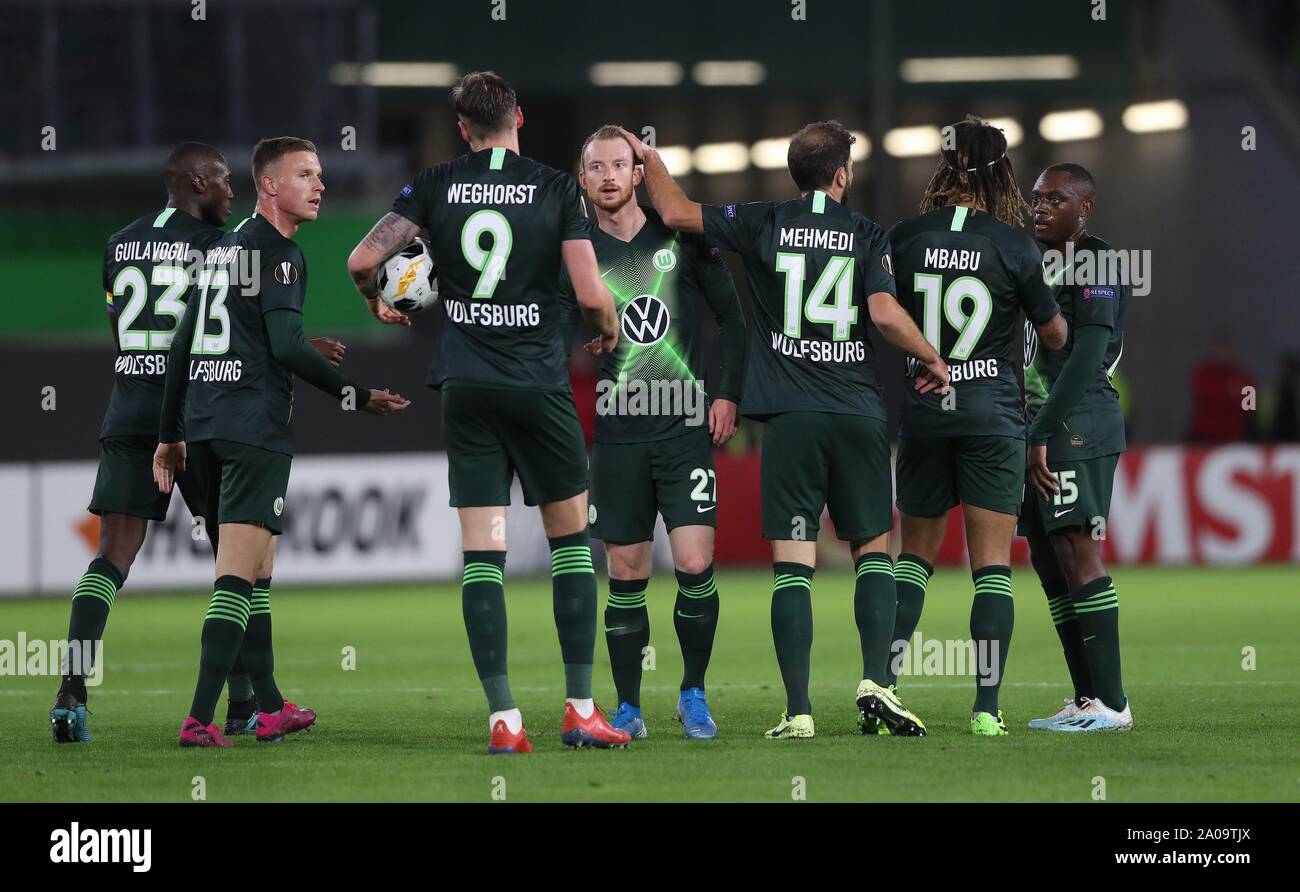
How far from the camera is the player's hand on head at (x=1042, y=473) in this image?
793cm

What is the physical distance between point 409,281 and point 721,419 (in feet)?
4.42

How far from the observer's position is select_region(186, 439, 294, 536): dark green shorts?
7.51 m

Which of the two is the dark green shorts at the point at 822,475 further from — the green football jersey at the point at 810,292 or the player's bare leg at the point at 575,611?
the player's bare leg at the point at 575,611

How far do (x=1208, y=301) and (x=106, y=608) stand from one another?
23.8 metres

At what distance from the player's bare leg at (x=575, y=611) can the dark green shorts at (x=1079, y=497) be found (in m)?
1.95

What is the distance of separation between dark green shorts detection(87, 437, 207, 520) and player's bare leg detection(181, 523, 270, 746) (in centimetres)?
72

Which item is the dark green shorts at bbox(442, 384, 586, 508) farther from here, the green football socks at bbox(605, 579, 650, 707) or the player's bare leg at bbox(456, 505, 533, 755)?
the green football socks at bbox(605, 579, 650, 707)

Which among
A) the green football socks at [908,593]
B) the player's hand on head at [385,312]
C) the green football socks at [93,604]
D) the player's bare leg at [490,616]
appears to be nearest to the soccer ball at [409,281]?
the player's hand on head at [385,312]

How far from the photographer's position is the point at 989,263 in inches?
303

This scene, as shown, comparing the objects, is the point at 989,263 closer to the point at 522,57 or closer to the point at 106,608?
the point at 106,608

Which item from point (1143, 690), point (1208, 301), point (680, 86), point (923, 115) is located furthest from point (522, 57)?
point (1143, 690)

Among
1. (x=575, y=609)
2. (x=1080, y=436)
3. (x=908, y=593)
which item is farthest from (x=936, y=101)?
(x=575, y=609)
